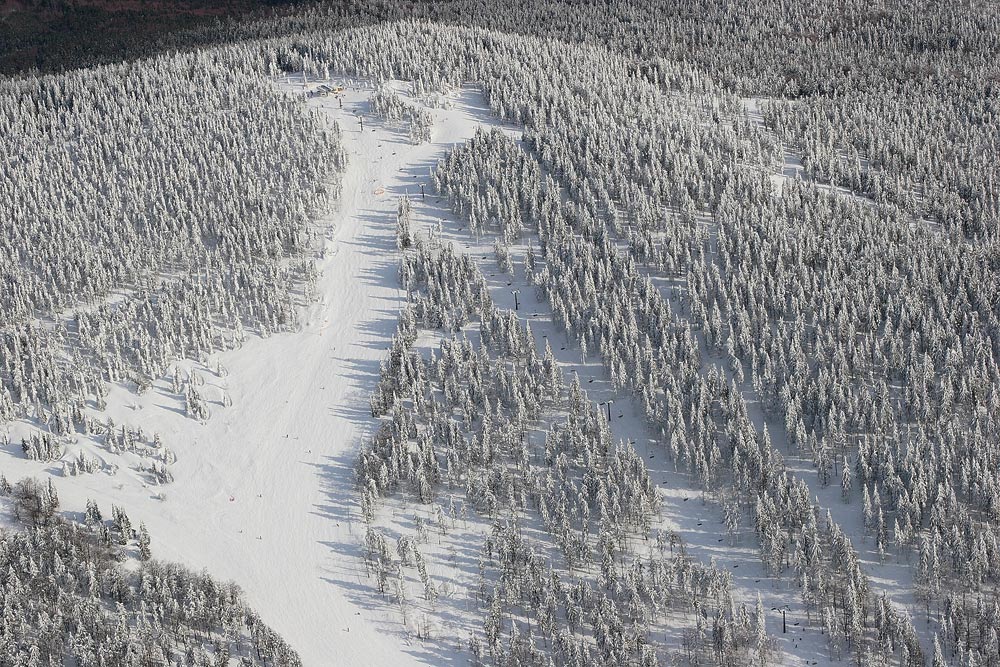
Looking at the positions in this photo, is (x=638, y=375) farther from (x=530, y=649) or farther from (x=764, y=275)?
(x=530, y=649)

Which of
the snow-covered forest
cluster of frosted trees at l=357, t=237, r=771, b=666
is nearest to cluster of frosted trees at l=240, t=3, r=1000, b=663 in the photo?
the snow-covered forest

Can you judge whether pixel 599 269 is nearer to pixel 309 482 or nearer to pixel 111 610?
pixel 309 482

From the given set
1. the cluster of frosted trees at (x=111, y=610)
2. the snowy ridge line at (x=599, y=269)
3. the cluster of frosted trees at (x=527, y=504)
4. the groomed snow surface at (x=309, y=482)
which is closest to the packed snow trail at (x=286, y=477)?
the groomed snow surface at (x=309, y=482)

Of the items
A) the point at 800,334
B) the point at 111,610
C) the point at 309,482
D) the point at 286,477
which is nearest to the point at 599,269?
the point at 800,334

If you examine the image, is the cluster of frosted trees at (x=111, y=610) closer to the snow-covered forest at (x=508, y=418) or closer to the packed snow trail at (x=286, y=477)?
the snow-covered forest at (x=508, y=418)

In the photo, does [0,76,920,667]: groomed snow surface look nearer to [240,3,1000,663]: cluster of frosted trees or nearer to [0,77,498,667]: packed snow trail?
[0,77,498,667]: packed snow trail

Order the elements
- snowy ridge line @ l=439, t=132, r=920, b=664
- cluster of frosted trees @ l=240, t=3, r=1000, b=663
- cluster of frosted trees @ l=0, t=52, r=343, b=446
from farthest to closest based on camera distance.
Answer: 1. cluster of frosted trees @ l=0, t=52, r=343, b=446
2. cluster of frosted trees @ l=240, t=3, r=1000, b=663
3. snowy ridge line @ l=439, t=132, r=920, b=664
